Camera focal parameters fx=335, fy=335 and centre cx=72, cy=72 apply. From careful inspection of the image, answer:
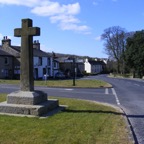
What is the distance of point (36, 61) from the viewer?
72625 millimetres

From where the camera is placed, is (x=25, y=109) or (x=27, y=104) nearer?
(x=25, y=109)

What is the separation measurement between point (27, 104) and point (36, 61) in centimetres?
6121

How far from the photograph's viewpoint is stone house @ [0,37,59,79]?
66.9 meters

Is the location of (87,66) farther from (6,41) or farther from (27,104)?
(27,104)

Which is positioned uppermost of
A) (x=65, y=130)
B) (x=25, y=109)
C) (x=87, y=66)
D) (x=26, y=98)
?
(x=87, y=66)

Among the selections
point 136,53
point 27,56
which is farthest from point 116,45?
point 27,56

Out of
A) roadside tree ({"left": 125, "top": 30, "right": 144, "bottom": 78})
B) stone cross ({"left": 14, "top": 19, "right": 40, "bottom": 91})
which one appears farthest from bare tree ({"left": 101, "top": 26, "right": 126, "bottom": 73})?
stone cross ({"left": 14, "top": 19, "right": 40, "bottom": 91})

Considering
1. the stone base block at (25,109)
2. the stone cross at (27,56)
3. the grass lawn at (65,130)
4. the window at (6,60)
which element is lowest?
the grass lawn at (65,130)

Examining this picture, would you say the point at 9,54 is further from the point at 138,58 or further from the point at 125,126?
the point at 125,126

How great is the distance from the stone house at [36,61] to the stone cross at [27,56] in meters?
51.2

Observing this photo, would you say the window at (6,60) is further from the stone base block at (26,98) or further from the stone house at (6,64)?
the stone base block at (26,98)

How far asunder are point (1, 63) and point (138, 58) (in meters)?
30.1

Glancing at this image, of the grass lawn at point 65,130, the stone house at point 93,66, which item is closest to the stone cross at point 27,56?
the grass lawn at point 65,130

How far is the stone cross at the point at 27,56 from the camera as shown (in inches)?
491
